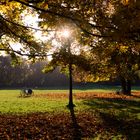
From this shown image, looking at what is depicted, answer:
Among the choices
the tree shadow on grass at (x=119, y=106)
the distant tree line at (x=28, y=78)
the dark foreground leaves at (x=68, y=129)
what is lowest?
the dark foreground leaves at (x=68, y=129)

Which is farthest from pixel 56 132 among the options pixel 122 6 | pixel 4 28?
pixel 122 6

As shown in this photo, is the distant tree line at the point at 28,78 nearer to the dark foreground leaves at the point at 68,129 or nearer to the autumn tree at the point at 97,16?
the dark foreground leaves at the point at 68,129

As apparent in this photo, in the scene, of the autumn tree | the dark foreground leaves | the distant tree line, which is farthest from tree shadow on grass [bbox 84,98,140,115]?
the distant tree line

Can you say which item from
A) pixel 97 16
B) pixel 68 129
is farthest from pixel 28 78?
pixel 97 16

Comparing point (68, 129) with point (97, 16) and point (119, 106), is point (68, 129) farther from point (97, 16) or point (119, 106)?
point (119, 106)

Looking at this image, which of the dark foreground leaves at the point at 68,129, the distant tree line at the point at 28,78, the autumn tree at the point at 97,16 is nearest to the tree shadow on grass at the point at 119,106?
the dark foreground leaves at the point at 68,129

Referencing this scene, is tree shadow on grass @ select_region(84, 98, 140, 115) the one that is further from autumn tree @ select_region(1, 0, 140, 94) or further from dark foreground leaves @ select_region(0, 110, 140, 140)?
autumn tree @ select_region(1, 0, 140, 94)

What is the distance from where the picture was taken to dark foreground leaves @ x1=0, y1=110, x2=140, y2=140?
14.1m

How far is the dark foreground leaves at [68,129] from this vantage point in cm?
1411

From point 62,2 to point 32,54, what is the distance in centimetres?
558

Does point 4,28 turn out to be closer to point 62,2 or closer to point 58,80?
point 62,2

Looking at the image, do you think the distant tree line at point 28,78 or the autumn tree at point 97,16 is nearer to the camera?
the autumn tree at point 97,16

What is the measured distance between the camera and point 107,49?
1409 cm

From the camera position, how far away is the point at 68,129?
15945 mm
